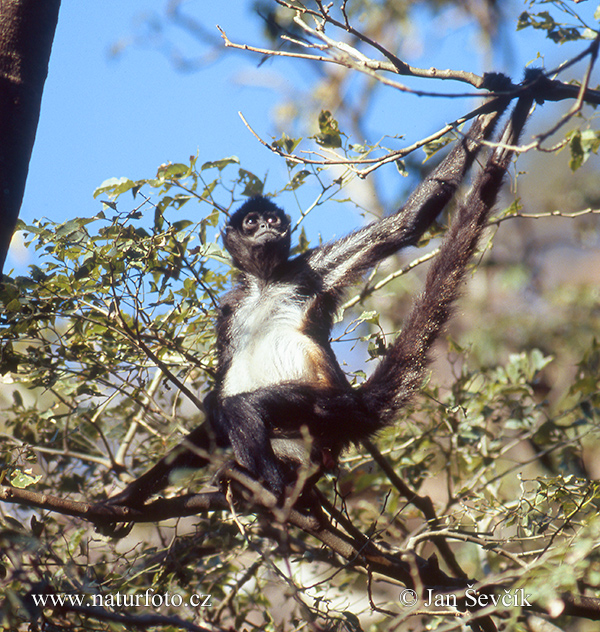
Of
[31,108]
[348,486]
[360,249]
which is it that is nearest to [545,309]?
[348,486]

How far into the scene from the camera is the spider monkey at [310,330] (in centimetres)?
384

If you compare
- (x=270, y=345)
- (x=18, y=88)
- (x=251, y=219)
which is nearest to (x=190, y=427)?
(x=270, y=345)

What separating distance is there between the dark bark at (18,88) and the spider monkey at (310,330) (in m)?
1.62

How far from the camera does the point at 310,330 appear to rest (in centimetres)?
472

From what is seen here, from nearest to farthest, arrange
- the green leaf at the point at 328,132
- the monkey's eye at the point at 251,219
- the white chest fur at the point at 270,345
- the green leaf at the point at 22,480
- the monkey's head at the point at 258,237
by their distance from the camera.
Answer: the green leaf at the point at 22,480
the green leaf at the point at 328,132
the white chest fur at the point at 270,345
the monkey's head at the point at 258,237
the monkey's eye at the point at 251,219

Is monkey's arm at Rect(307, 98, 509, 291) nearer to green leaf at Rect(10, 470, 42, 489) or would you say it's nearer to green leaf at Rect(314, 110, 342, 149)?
green leaf at Rect(314, 110, 342, 149)

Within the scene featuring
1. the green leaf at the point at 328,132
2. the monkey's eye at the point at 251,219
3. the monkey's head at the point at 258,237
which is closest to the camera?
the green leaf at the point at 328,132

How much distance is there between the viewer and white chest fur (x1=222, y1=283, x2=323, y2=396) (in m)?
4.51

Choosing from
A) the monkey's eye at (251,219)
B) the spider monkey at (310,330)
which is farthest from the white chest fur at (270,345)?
the monkey's eye at (251,219)

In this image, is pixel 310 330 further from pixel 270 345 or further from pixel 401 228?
pixel 401 228

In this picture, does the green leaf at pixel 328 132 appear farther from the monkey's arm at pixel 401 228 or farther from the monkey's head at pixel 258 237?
the monkey's head at pixel 258 237

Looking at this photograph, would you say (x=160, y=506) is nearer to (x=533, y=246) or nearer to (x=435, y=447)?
(x=435, y=447)

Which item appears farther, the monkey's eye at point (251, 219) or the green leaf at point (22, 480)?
the monkey's eye at point (251, 219)

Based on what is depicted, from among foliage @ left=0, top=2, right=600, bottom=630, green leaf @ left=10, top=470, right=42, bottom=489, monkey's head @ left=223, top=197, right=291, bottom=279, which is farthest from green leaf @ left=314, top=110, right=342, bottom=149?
green leaf @ left=10, top=470, right=42, bottom=489
